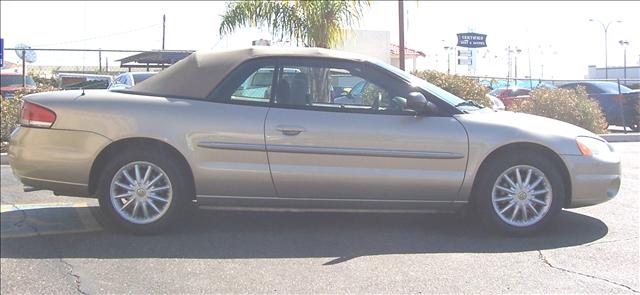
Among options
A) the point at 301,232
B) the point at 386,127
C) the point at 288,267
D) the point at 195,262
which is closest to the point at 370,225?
the point at 301,232

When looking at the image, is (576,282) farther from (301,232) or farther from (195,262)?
(195,262)

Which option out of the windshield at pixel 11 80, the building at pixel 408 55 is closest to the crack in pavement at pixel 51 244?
the windshield at pixel 11 80

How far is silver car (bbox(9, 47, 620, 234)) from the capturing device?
494cm

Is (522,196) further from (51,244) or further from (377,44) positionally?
(377,44)

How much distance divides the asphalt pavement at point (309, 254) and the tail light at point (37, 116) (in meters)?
0.52

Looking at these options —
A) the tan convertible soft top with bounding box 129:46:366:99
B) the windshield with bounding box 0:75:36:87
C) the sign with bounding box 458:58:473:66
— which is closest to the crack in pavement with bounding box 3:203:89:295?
the tan convertible soft top with bounding box 129:46:366:99

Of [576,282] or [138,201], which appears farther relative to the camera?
[138,201]

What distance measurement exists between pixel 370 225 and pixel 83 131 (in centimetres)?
252

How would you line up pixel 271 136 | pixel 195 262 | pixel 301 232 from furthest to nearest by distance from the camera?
pixel 301 232 → pixel 271 136 → pixel 195 262

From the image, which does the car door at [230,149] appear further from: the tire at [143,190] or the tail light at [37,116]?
the tail light at [37,116]

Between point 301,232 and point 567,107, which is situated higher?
point 567,107

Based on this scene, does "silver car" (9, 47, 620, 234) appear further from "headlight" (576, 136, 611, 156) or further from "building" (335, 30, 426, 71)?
"building" (335, 30, 426, 71)

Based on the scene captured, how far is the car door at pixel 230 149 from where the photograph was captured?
194 inches

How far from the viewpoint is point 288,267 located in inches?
171
